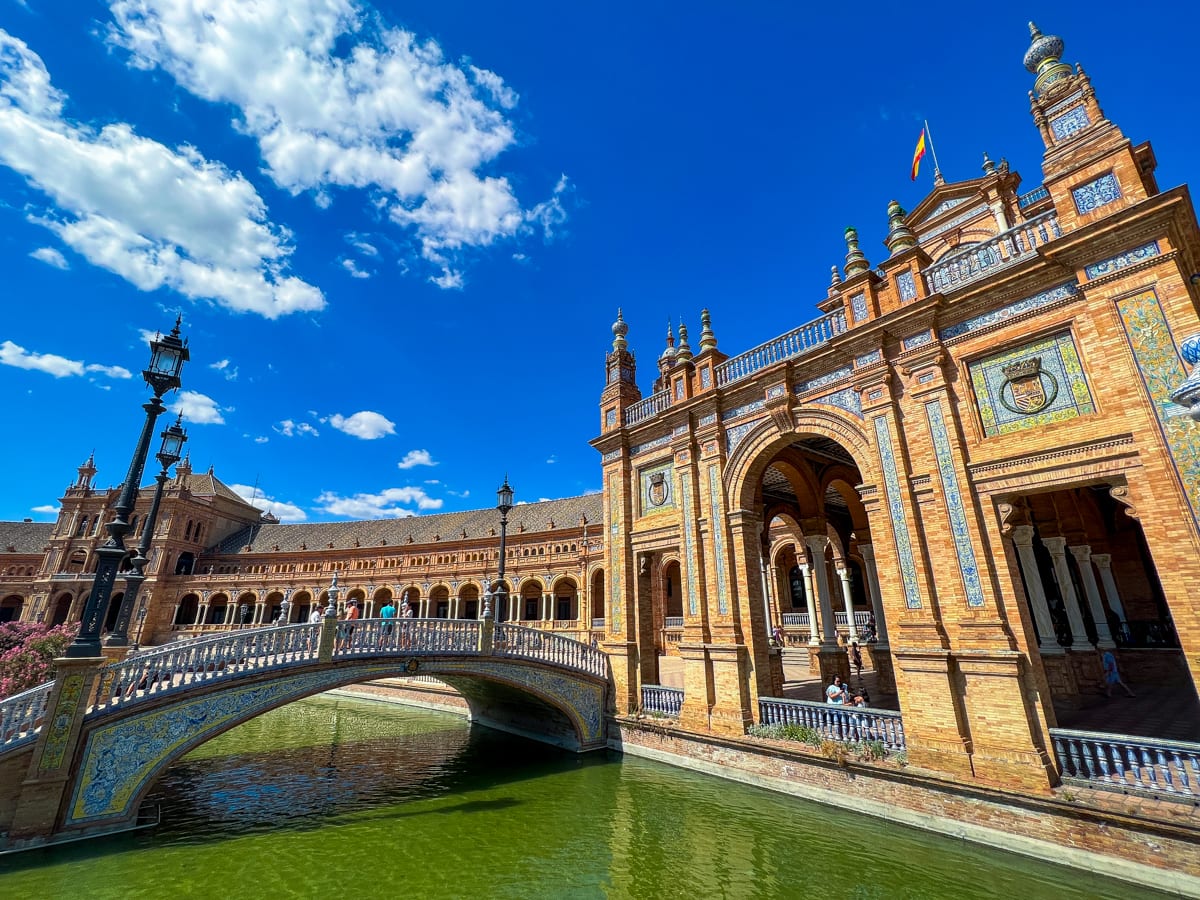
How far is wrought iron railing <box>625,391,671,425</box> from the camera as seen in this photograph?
55.3 ft

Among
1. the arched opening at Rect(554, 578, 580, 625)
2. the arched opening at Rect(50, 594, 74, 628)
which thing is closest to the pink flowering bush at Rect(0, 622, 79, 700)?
the arched opening at Rect(554, 578, 580, 625)

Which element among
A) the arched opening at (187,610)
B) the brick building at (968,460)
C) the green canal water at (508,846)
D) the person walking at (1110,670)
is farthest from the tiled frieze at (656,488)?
the arched opening at (187,610)

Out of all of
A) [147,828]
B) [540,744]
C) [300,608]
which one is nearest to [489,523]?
[300,608]

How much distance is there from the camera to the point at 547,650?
606 inches

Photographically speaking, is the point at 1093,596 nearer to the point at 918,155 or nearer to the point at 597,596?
the point at 918,155

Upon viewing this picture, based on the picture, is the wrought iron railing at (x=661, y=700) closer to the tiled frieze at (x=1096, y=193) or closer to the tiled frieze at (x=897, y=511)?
the tiled frieze at (x=897, y=511)

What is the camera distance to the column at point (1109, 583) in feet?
51.5

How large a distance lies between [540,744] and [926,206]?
73.8ft

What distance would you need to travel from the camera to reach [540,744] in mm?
16359

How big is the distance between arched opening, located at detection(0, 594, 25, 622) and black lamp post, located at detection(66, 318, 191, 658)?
208ft

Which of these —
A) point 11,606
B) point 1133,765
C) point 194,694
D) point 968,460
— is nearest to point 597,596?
point 194,694

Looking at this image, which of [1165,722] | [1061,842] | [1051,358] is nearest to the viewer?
[1061,842]

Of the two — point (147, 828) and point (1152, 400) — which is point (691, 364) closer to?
point (1152, 400)

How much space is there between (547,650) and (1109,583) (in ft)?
56.1
